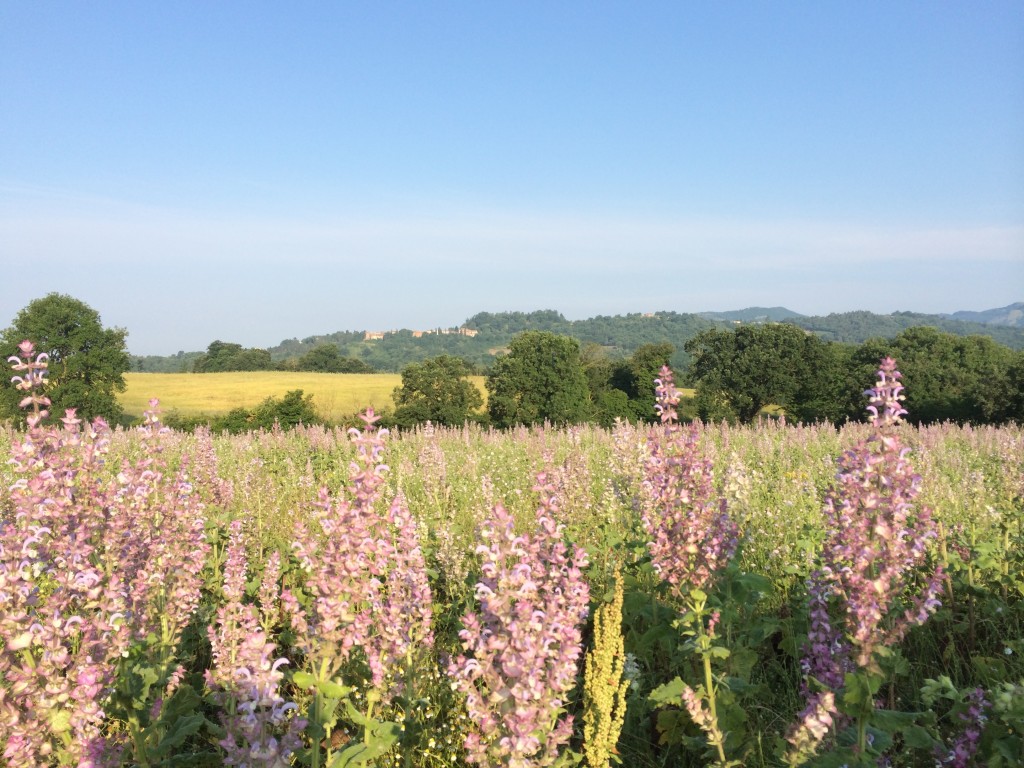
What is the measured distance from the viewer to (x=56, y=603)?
288 cm

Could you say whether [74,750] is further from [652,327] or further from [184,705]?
[652,327]

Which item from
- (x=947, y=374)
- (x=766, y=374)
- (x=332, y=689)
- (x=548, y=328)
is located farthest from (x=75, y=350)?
(x=548, y=328)

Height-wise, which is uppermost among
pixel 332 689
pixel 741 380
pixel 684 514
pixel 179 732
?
A: pixel 684 514

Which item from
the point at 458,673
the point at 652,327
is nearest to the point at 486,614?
the point at 458,673

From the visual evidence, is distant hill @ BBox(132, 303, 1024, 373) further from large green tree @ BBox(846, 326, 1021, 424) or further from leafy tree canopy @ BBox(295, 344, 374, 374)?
large green tree @ BBox(846, 326, 1021, 424)

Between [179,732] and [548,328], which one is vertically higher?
[548,328]

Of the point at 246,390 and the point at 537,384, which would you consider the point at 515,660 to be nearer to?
the point at 537,384

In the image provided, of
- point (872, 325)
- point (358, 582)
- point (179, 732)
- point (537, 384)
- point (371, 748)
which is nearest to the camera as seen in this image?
point (371, 748)

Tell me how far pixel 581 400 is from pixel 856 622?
157 feet

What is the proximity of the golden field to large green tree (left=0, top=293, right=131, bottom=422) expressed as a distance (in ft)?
18.7

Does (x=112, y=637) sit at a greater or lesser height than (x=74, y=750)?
greater

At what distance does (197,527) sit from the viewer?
13.9 feet

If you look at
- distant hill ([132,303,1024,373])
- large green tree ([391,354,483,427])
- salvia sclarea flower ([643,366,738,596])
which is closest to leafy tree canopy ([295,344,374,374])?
distant hill ([132,303,1024,373])

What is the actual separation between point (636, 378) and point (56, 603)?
5822 centimetres
